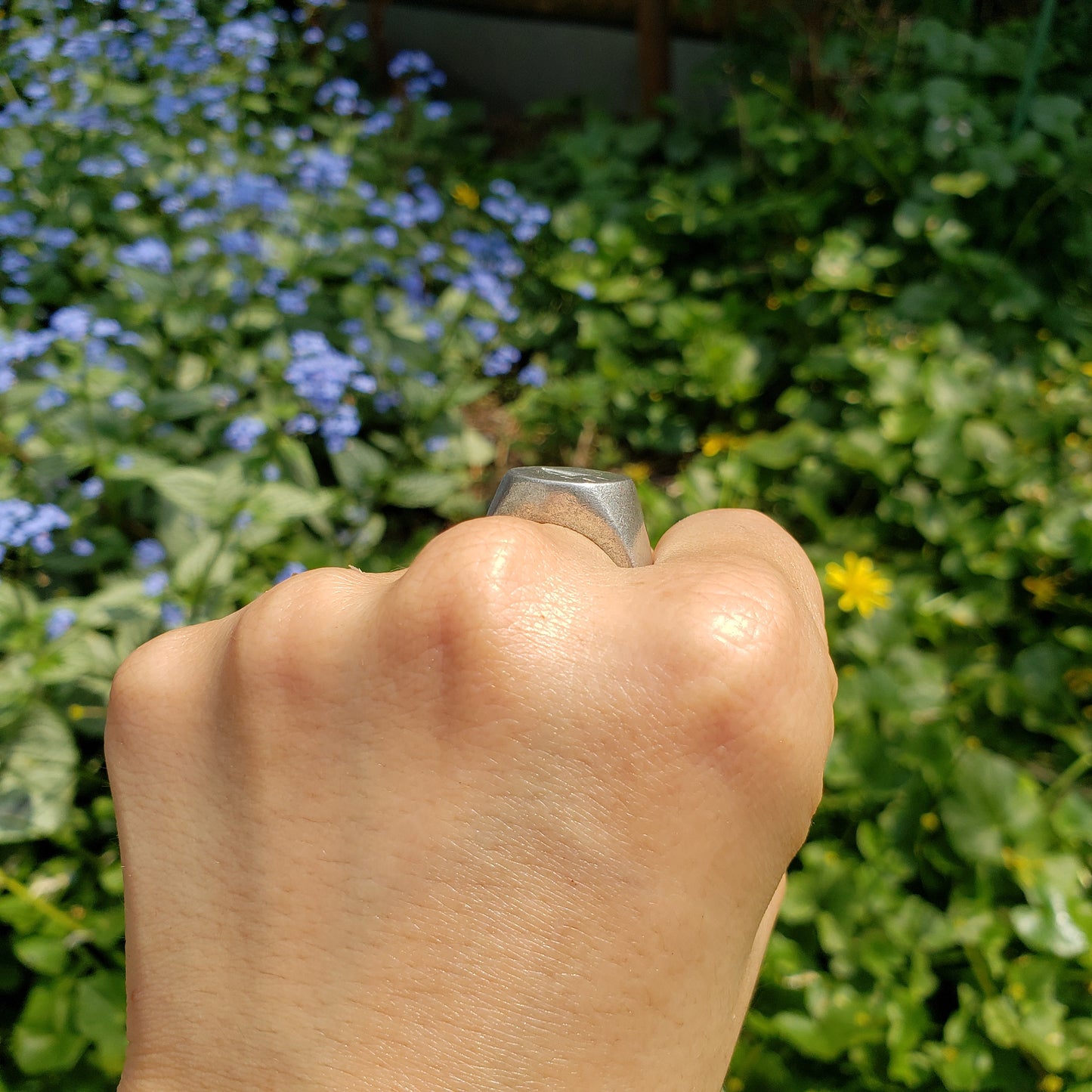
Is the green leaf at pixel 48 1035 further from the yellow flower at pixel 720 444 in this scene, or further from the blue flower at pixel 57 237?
the yellow flower at pixel 720 444

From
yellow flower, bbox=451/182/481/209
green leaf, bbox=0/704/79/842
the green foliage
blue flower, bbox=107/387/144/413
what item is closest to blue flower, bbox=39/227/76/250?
A: blue flower, bbox=107/387/144/413

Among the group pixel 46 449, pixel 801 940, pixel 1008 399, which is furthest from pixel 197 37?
pixel 801 940

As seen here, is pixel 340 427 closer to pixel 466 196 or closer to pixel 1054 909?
pixel 1054 909

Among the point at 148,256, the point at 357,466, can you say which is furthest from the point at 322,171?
the point at 357,466

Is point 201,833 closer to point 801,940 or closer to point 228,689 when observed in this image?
point 228,689

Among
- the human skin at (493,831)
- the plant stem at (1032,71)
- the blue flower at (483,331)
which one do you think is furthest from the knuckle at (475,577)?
the plant stem at (1032,71)

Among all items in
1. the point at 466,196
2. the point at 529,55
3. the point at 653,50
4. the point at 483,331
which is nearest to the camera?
the point at 483,331
